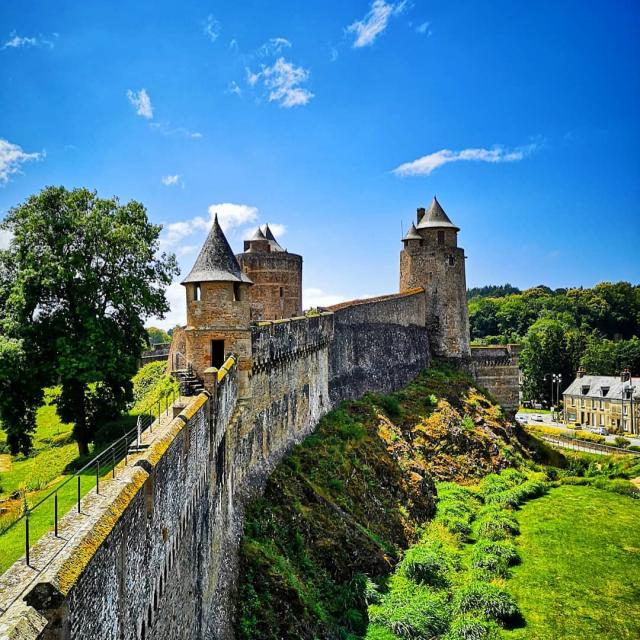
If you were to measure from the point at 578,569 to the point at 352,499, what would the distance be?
1193 cm

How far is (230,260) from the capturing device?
1962 cm

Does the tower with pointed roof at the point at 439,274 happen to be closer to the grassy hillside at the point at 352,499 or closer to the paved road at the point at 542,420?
the grassy hillside at the point at 352,499

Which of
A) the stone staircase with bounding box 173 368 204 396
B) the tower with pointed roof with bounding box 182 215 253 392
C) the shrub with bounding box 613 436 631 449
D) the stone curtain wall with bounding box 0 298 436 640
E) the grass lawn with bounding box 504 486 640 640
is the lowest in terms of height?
the grass lawn with bounding box 504 486 640 640

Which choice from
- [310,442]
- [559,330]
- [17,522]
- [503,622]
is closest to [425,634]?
[503,622]

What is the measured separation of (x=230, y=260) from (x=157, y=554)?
1132cm

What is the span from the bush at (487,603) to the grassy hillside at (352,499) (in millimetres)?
3034

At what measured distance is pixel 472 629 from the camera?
22406 mm

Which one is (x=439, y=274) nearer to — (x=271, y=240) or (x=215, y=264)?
(x=271, y=240)

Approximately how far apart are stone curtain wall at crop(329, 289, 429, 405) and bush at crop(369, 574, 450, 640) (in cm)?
1255

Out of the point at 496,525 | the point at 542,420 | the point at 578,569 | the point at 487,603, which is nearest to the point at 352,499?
the point at 487,603

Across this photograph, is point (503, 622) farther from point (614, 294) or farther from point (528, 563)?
point (614, 294)

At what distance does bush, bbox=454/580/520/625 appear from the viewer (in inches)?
947

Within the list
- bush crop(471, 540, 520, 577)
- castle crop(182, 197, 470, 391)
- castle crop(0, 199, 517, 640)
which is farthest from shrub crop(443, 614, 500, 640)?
castle crop(182, 197, 470, 391)

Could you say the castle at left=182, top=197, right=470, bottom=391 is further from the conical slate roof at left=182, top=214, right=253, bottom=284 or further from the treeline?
the treeline
